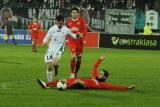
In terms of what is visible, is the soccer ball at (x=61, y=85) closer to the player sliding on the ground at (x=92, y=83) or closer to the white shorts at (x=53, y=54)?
the player sliding on the ground at (x=92, y=83)

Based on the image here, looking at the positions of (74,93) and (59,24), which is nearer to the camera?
(74,93)

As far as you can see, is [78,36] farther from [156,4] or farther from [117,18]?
[156,4]

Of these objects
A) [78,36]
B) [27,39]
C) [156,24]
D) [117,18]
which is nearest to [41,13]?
[27,39]

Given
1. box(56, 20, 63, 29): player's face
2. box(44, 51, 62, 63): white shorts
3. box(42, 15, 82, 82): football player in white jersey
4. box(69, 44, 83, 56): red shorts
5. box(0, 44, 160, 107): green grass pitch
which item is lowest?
box(0, 44, 160, 107): green grass pitch

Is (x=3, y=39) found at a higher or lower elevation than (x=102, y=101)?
lower

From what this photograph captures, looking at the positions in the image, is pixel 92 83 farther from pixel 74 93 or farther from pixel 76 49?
pixel 76 49

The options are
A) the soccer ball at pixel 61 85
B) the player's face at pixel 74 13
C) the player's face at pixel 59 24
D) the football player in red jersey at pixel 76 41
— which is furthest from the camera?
the football player in red jersey at pixel 76 41

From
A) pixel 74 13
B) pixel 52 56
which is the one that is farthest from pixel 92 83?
pixel 74 13

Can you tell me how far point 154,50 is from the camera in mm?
40312

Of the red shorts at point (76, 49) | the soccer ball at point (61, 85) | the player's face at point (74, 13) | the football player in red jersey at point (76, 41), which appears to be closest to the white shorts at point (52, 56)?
the soccer ball at point (61, 85)

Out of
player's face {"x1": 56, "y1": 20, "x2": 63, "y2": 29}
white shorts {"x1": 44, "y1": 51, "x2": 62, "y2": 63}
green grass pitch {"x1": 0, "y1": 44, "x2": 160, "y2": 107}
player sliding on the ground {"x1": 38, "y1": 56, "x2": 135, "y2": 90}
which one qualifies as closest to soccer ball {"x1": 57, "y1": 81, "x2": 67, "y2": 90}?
green grass pitch {"x1": 0, "y1": 44, "x2": 160, "y2": 107}

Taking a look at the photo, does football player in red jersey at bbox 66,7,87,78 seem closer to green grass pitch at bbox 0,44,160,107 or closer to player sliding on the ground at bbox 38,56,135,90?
green grass pitch at bbox 0,44,160,107

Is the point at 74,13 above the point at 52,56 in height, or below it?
above

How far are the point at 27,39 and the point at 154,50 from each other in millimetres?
10520
